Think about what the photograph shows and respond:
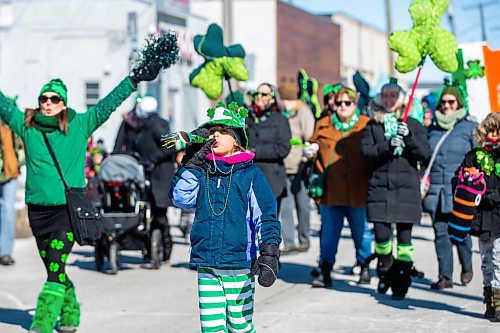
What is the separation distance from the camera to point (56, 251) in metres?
7.96

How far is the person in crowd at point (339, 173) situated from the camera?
33.7 feet

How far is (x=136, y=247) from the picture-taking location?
12117mm

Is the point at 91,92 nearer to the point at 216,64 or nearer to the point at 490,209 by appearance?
the point at 216,64

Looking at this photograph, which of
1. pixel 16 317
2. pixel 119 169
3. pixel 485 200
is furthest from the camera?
pixel 119 169

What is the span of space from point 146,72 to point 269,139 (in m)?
3.32

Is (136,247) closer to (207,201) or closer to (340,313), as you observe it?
(340,313)

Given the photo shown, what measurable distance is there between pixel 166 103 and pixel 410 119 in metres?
24.3

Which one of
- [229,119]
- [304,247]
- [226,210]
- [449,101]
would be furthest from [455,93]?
[226,210]

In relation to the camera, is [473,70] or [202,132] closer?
[202,132]

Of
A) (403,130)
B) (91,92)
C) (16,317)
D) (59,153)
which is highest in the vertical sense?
(91,92)

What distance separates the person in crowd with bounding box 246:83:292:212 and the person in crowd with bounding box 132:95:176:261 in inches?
56.2

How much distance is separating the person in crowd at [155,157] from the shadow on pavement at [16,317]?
300 centimetres

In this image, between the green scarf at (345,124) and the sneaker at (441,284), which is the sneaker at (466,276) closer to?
the sneaker at (441,284)

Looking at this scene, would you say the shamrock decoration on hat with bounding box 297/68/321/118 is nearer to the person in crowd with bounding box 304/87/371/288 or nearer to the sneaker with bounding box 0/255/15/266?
the person in crowd with bounding box 304/87/371/288
